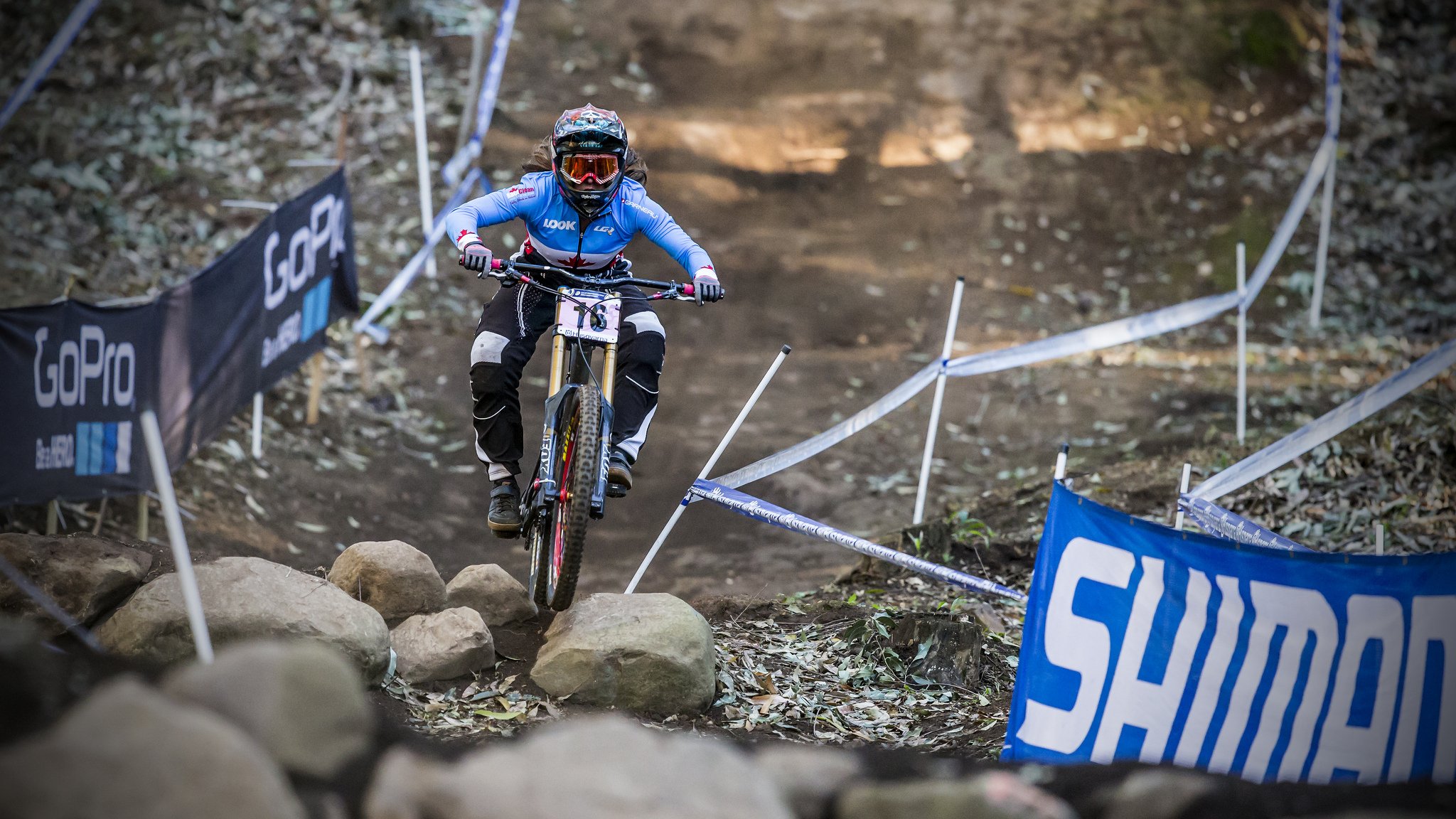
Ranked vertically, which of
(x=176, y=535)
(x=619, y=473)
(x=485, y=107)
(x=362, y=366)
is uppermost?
(x=485, y=107)

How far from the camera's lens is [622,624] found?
5355mm

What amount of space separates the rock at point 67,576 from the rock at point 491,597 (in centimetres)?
146

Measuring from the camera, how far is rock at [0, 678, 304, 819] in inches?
95.9

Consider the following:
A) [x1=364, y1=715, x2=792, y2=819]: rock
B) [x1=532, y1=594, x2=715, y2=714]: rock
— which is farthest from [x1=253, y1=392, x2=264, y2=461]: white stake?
[x1=364, y1=715, x2=792, y2=819]: rock

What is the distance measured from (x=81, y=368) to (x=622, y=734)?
4.85 metres

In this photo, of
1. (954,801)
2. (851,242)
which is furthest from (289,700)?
(851,242)

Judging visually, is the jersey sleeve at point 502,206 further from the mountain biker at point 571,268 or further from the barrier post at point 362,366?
the barrier post at point 362,366

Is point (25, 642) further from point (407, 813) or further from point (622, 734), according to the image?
point (622, 734)

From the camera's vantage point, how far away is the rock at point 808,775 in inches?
127

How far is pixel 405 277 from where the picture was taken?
35.1ft

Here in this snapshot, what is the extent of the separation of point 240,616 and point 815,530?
274 cm

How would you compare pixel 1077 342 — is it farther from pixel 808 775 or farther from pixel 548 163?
pixel 808 775

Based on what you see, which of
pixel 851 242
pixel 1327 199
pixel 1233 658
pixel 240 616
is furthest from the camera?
pixel 851 242

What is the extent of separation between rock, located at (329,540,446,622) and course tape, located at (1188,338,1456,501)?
3.77 metres
